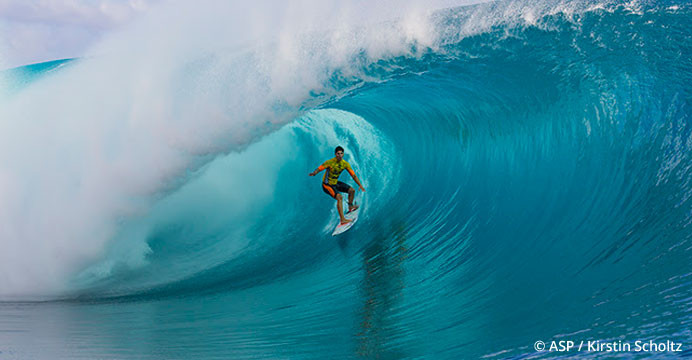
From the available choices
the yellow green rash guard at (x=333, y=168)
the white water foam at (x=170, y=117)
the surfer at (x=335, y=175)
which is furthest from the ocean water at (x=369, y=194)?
the yellow green rash guard at (x=333, y=168)

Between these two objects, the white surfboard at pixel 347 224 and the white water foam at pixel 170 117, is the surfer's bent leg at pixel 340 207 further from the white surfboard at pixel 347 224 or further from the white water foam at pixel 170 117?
the white water foam at pixel 170 117

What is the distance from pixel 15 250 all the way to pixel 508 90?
684 cm

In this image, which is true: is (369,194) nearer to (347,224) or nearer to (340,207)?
(347,224)

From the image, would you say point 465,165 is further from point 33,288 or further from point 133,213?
point 33,288

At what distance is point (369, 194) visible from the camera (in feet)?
A: 29.2

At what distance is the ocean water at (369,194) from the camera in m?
4.23

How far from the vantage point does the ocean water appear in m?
4.23

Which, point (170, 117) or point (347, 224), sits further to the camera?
point (347, 224)

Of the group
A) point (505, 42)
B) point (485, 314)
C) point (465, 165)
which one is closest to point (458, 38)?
point (505, 42)

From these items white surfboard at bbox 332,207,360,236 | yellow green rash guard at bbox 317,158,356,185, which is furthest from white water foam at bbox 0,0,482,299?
white surfboard at bbox 332,207,360,236

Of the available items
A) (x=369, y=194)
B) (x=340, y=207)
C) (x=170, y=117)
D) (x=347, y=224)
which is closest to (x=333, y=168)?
(x=340, y=207)

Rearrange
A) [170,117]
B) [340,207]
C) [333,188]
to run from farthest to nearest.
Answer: [340,207] → [333,188] → [170,117]

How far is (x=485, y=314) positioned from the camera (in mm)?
4160

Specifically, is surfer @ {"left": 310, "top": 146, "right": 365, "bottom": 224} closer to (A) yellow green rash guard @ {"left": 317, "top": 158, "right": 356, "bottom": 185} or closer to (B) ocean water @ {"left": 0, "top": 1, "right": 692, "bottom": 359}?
(A) yellow green rash guard @ {"left": 317, "top": 158, "right": 356, "bottom": 185}
